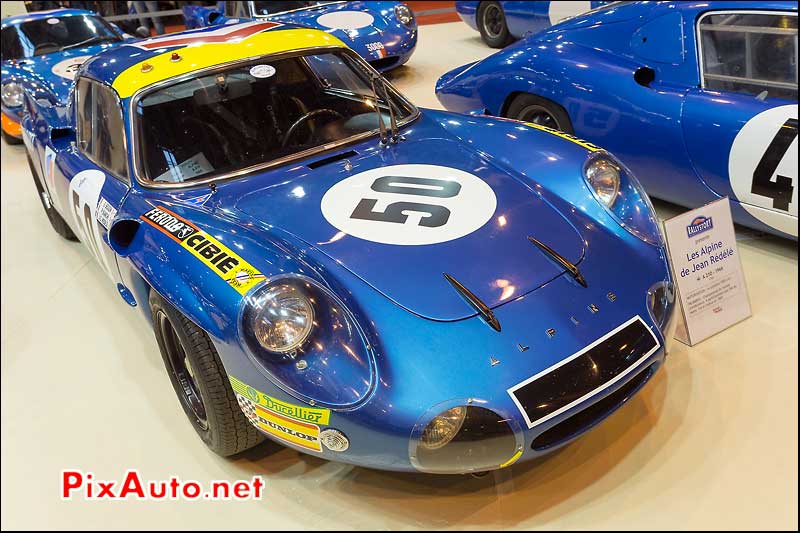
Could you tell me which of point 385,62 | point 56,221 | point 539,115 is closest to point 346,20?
point 385,62

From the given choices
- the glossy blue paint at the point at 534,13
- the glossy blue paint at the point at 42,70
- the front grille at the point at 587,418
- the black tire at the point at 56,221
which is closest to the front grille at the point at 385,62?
the glossy blue paint at the point at 534,13

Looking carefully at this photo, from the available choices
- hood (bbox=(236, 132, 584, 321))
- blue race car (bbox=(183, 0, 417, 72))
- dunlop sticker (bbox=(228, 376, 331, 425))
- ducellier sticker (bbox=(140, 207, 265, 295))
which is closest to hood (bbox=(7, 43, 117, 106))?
blue race car (bbox=(183, 0, 417, 72))

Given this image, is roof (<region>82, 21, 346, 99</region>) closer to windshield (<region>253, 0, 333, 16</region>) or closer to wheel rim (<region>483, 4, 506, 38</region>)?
windshield (<region>253, 0, 333, 16</region>)

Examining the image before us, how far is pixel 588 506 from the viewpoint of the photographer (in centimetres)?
198

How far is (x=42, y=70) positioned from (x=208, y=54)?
139 inches

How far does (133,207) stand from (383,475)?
1.24m

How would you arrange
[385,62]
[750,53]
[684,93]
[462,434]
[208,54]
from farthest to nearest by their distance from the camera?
[385,62]
[684,93]
[750,53]
[208,54]
[462,434]

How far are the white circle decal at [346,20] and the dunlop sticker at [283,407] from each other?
4.80 metres

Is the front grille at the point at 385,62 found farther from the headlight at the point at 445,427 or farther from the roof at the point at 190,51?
the headlight at the point at 445,427

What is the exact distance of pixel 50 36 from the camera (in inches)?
239

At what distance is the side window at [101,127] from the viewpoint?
8.80 ft

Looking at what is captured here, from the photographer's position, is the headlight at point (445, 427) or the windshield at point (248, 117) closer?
→ the headlight at point (445, 427)

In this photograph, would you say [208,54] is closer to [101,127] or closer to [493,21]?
[101,127]

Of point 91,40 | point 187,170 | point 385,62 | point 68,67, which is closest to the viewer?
point 187,170
